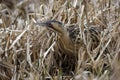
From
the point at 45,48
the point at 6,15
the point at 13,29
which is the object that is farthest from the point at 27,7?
the point at 45,48

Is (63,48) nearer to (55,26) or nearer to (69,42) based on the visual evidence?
(69,42)

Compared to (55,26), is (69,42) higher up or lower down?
lower down

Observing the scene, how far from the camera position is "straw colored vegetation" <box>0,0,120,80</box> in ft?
6.73

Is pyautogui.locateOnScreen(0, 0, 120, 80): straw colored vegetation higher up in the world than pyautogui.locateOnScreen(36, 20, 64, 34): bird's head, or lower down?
lower down

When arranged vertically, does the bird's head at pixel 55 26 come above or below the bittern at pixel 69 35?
above

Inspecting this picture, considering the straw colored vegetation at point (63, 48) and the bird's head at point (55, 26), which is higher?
the bird's head at point (55, 26)

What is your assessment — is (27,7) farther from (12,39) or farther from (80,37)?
(80,37)

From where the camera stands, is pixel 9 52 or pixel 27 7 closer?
pixel 9 52

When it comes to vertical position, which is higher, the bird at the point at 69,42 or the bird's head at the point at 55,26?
the bird's head at the point at 55,26

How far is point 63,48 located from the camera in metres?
2.18

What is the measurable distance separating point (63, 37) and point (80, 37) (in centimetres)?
10

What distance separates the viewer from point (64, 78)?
206 cm

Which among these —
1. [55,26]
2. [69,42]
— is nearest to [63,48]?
[69,42]

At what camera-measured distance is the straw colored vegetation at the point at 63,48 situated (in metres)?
2.05
